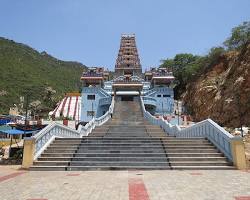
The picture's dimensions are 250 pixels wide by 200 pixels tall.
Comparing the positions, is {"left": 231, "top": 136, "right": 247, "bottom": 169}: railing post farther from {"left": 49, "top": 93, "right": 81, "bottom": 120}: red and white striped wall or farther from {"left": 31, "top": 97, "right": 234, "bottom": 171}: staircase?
{"left": 49, "top": 93, "right": 81, "bottom": 120}: red and white striped wall

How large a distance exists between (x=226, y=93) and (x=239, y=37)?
14.3m

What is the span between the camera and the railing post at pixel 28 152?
12.2m

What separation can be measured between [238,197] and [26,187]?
565cm

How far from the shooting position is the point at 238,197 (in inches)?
247

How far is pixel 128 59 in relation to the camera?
78562 mm

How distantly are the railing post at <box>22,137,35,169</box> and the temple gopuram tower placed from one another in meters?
63.0

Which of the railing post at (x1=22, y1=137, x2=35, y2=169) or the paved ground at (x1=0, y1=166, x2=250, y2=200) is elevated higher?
the railing post at (x1=22, y1=137, x2=35, y2=169)

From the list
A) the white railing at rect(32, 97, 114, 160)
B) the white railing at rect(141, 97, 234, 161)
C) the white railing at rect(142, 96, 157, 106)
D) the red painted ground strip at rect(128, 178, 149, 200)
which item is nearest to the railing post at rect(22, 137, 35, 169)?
the white railing at rect(32, 97, 114, 160)

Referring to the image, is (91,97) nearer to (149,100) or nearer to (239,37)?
(149,100)

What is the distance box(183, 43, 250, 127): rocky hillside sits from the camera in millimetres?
30922

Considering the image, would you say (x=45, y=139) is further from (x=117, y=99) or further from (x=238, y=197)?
(x=117, y=99)

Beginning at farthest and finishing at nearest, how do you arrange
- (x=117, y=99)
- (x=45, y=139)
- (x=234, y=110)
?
(x=117, y=99) < (x=234, y=110) < (x=45, y=139)

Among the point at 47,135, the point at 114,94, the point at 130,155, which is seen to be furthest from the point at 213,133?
the point at 114,94

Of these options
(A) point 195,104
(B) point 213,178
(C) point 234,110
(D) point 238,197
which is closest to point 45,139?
(B) point 213,178
